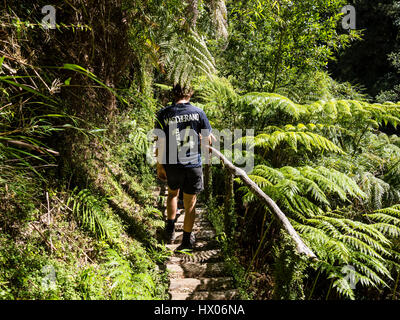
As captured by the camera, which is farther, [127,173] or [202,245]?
[127,173]

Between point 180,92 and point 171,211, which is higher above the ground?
point 180,92

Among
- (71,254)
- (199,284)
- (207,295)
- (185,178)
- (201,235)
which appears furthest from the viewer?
(201,235)

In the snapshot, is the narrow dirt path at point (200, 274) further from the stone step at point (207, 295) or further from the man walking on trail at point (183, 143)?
the man walking on trail at point (183, 143)

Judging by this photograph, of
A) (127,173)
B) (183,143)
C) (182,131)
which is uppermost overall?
(182,131)

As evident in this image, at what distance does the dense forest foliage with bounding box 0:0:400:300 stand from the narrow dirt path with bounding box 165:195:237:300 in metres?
0.13

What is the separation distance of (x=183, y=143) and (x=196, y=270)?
1.45 meters

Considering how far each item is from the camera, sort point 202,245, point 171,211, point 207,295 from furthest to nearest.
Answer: point 202,245
point 171,211
point 207,295

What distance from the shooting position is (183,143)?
2658mm

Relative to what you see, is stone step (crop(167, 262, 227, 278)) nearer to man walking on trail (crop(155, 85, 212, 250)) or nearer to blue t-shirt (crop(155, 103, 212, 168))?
man walking on trail (crop(155, 85, 212, 250))

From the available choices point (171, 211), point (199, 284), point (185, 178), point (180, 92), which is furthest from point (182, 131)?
point (199, 284)

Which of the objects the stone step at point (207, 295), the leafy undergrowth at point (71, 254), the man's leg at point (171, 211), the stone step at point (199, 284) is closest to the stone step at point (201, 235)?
the man's leg at point (171, 211)

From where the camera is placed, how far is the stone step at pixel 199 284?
2.40 m

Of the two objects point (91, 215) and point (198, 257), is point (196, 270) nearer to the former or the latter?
point (198, 257)
